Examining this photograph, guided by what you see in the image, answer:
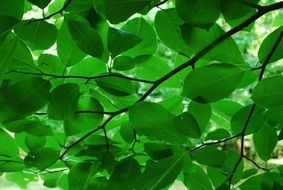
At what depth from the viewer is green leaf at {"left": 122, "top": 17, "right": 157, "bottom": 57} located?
31 centimetres

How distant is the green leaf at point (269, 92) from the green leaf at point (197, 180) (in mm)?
107

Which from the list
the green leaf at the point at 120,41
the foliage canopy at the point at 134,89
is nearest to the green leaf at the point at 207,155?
the foliage canopy at the point at 134,89

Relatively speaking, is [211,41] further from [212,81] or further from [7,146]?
[7,146]

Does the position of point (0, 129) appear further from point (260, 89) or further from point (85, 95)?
point (260, 89)

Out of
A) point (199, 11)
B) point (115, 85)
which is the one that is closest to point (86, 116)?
point (115, 85)

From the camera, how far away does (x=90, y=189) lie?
341 mm

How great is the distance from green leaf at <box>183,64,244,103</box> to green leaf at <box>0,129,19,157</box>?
0.57ft

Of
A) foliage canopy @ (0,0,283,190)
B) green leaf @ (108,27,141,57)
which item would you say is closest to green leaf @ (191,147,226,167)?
foliage canopy @ (0,0,283,190)

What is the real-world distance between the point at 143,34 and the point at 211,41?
65mm

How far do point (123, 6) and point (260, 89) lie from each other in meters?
0.11

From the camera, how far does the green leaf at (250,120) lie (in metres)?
0.30

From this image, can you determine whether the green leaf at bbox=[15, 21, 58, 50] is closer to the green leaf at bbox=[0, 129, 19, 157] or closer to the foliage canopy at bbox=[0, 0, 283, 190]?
the foliage canopy at bbox=[0, 0, 283, 190]

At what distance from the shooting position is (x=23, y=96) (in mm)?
273

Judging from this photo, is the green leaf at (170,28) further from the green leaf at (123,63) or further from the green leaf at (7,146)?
the green leaf at (7,146)
